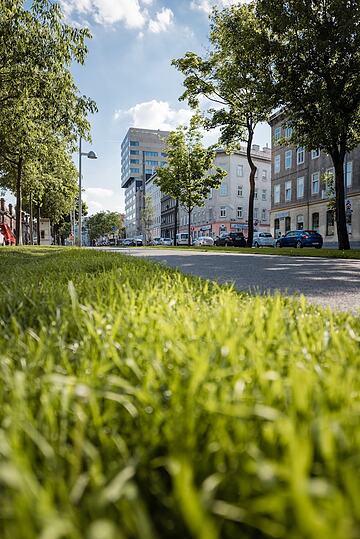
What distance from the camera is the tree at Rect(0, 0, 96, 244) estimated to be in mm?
12656

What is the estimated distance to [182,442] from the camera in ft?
3.00

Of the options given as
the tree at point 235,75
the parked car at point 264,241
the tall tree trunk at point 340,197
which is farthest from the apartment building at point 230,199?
the tall tree trunk at point 340,197

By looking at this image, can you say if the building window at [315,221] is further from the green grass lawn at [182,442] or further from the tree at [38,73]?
the green grass lawn at [182,442]

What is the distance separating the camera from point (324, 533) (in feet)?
1.85

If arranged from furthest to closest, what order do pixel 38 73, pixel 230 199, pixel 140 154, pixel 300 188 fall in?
1. pixel 140 154
2. pixel 230 199
3. pixel 300 188
4. pixel 38 73

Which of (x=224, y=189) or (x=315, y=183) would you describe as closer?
(x=315, y=183)

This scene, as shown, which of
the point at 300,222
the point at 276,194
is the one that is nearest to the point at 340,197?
the point at 300,222

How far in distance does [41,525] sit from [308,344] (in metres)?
1.30

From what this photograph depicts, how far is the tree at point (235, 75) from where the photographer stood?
60.8 feet

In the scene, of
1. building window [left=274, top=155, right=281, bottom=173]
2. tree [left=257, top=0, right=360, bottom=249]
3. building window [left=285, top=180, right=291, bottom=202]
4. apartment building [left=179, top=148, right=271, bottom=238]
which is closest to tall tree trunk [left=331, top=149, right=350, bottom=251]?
tree [left=257, top=0, right=360, bottom=249]

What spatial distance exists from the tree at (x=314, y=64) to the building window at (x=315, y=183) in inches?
1038

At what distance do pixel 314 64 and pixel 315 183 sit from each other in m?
28.1

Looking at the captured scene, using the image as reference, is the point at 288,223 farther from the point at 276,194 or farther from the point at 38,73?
the point at 38,73

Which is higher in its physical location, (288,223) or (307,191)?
(307,191)
